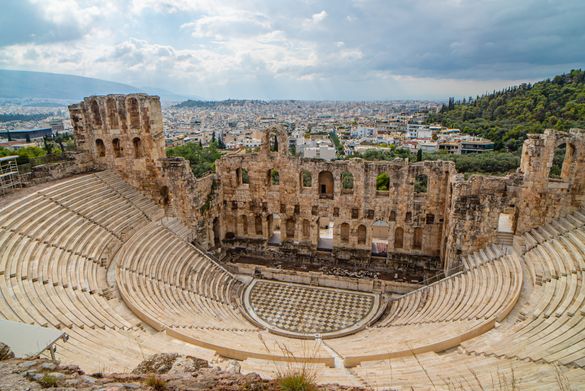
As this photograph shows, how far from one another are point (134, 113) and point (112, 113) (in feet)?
4.72

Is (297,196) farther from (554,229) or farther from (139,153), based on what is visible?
(554,229)

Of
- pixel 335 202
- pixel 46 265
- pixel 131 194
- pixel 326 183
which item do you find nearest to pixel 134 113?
pixel 131 194

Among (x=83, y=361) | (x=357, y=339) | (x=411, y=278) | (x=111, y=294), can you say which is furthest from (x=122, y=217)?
(x=411, y=278)

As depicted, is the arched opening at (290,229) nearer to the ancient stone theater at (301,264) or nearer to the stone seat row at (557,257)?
the ancient stone theater at (301,264)

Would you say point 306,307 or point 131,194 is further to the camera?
point 131,194

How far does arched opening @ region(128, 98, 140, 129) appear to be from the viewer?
23.9 metres

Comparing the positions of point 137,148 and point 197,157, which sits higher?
point 137,148

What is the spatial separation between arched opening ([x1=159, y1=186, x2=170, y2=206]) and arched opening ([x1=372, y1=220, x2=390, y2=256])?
1540cm

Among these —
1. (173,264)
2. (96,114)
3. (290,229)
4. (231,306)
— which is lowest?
(231,306)

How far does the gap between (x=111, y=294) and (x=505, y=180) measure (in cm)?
2140

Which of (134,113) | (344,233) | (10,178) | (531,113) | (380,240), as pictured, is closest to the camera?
(10,178)

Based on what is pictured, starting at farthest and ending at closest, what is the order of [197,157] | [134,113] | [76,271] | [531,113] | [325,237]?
[531,113] → [197,157] → [325,237] → [134,113] → [76,271]

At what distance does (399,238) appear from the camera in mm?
24422

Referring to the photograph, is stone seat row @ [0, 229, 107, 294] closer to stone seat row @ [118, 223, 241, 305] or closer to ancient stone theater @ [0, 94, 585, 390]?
ancient stone theater @ [0, 94, 585, 390]
